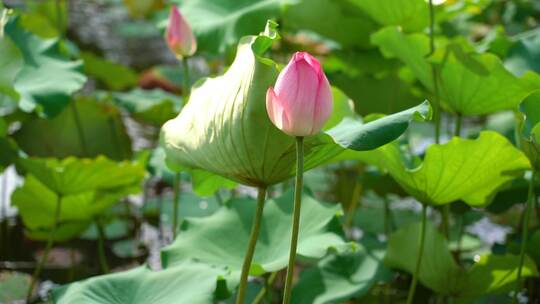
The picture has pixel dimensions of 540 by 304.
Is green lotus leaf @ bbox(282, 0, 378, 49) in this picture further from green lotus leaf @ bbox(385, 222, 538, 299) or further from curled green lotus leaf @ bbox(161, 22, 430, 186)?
curled green lotus leaf @ bbox(161, 22, 430, 186)

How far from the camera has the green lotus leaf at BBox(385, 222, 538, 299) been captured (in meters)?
1.37

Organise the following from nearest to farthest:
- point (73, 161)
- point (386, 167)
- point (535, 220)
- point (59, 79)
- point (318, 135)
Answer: point (318, 135)
point (386, 167)
point (73, 161)
point (59, 79)
point (535, 220)

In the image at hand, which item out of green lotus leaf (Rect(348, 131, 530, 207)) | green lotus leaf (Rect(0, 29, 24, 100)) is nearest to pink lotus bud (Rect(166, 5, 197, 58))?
green lotus leaf (Rect(0, 29, 24, 100))

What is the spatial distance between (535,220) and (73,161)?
1.01 m

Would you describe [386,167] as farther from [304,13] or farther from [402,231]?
[304,13]

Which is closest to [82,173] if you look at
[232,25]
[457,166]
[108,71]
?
[232,25]

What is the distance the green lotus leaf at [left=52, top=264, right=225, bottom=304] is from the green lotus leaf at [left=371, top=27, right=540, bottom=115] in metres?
0.50

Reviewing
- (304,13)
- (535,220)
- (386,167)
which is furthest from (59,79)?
(535,220)

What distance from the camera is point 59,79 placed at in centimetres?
157

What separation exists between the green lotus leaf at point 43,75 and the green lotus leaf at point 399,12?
1.67ft

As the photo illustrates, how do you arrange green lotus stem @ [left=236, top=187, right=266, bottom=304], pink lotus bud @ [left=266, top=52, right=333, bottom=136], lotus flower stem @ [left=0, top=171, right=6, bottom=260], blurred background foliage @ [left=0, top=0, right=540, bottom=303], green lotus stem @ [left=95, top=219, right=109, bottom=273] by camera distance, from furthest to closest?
lotus flower stem @ [left=0, top=171, right=6, bottom=260] < green lotus stem @ [left=95, top=219, right=109, bottom=273] < blurred background foliage @ [left=0, top=0, right=540, bottom=303] < green lotus stem @ [left=236, top=187, right=266, bottom=304] < pink lotus bud @ [left=266, top=52, right=333, bottom=136]

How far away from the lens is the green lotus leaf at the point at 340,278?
4.50 ft

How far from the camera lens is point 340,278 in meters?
1.43

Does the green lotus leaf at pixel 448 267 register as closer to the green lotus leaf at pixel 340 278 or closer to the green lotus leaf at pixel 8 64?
the green lotus leaf at pixel 340 278
